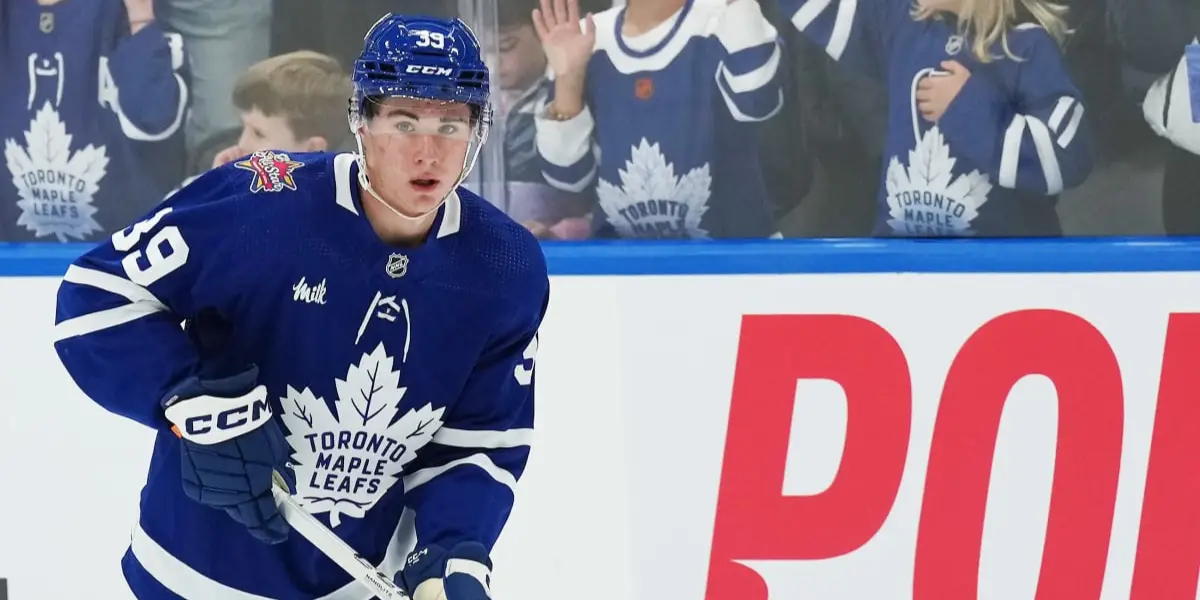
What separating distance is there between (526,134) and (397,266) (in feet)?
3.25

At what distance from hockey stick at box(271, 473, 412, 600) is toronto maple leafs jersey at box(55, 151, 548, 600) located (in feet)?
0.20

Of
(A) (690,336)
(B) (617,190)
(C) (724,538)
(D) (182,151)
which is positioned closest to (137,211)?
(D) (182,151)

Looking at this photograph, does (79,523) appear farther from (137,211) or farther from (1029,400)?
(1029,400)

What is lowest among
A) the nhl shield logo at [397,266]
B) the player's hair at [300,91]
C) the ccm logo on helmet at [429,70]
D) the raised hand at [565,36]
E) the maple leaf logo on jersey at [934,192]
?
the maple leaf logo on jersey at [934,192]

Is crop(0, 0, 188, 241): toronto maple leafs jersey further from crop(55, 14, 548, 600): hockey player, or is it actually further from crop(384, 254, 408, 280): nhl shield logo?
crop(384, 254, 408, 280): nhl shield logo

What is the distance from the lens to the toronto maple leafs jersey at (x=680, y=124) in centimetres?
247

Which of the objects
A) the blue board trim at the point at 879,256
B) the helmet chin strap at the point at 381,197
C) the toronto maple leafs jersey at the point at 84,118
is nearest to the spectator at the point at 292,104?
the toronto maple leafs jersey at the point at 84,118

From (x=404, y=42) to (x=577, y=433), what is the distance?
1.06 m

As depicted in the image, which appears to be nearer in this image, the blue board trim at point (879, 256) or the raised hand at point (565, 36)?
the blue board trim at point (879, 256)

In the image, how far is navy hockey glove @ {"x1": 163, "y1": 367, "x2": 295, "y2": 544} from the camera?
1.47 meters

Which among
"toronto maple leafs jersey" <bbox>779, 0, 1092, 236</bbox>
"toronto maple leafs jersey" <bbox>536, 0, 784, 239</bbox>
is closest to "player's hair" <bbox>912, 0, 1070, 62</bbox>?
"toronto maple leafs jersey" <bbox>779, 0, 1092, 236</bbox>

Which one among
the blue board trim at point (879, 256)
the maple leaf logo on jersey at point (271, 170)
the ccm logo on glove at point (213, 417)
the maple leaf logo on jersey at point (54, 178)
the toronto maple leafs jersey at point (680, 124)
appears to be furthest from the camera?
the maple leaf logo on jersey at point (54, 178)

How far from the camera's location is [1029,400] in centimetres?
239

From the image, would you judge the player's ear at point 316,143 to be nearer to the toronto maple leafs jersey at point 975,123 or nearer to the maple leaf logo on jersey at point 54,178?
the maple leaf logo on jersey at point 54,178
